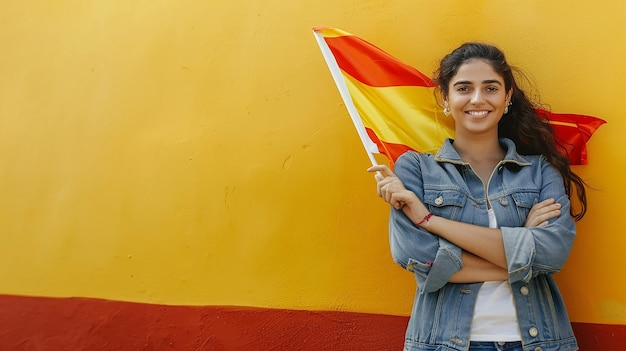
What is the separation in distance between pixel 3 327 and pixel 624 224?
2966 millimetres

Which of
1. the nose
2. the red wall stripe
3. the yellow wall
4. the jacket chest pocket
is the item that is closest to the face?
the nose

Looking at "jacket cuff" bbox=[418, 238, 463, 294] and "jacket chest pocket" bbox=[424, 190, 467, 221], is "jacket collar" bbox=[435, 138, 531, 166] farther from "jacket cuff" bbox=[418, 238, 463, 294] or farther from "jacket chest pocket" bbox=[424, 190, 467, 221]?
"jacket cuff" bbox=[418, 238, 463, 294]

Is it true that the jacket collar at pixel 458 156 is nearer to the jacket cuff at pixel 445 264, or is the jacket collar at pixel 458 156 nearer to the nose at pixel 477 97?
the nose at pixel 477 97

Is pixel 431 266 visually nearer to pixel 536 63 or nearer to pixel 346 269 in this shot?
pixel 346 269

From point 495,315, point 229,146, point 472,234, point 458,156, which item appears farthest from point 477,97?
point 229,146

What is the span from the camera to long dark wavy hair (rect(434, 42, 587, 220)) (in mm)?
2441

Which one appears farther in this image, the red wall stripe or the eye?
the red wall stripe

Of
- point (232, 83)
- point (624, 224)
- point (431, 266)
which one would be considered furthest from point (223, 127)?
point (624, 224)

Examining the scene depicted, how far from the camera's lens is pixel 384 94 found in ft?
8.91

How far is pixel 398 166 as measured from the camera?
2.38m

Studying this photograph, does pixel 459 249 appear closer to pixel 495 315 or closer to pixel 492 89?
pixel 495 315

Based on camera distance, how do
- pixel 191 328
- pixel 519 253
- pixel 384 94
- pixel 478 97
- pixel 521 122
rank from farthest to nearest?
pixel 191 328 → pixel 384 94 → pixel 521 122 → pixel 478 97 → pixel 519 253

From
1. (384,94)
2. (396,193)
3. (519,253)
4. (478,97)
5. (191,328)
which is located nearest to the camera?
(519,253)

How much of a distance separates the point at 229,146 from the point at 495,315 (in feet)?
4.89
